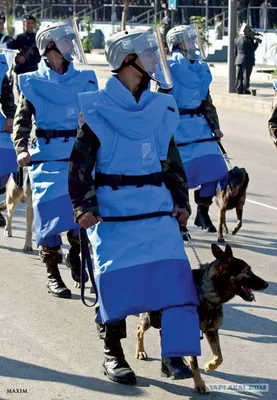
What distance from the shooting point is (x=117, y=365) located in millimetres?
6492

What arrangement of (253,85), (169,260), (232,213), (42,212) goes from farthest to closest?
(253,85)
(232,213)
(42,212)
(169,260)

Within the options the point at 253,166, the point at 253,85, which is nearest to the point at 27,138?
the point at 253,166

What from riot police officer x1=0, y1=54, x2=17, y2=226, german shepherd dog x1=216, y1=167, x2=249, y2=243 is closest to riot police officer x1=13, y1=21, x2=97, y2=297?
riot police officer x1=0, y1=54, x2=17, y2=226

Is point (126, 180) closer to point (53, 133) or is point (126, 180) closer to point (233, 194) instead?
point (53, 133)

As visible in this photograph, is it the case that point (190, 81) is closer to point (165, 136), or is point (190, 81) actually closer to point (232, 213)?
point (232, 213)

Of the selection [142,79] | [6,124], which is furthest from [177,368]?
[6,124]

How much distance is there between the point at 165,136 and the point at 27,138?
2.42 meters

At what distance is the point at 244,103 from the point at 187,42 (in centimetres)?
1389

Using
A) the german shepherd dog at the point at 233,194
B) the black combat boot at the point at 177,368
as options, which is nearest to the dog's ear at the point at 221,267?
the black combat boot at the point at 177,368

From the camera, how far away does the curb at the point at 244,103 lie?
76.3 feet

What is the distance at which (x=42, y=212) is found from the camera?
27.2 ft

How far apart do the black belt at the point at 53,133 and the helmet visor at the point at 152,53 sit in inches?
83.6

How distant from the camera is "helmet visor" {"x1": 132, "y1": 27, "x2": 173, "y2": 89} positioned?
623 cm

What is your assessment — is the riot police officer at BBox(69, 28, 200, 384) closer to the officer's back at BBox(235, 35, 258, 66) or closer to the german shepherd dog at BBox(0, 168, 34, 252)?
the german shepherd dog at BBox(0, 168, 34, 252)
